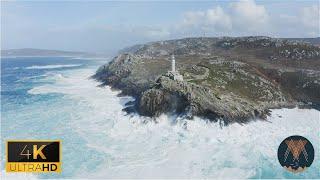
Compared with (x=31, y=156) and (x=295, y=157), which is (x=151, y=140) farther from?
(x=31, y=156)

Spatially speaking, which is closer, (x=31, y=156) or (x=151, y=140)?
(x=31, y=156)

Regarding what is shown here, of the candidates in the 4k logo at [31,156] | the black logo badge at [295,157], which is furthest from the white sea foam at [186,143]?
the 4k logo at [31,156]

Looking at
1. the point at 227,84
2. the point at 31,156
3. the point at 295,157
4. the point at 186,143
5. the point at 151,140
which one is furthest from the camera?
the point at 227,84

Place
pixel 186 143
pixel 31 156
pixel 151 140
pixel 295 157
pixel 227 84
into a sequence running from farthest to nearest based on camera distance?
pixel 227 84, pixel 151 140, pixel 186 143, pixel 295 157, pixel 31 156

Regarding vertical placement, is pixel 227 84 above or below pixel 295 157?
above

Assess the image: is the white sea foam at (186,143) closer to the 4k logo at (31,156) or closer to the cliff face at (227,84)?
the cliff face at (227,84)

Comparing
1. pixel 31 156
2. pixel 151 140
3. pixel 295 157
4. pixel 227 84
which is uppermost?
pixel 227 84

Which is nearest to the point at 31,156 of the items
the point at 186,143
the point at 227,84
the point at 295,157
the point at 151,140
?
the point at 151,140

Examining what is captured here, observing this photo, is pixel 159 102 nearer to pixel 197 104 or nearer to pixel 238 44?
pixel 197 104
